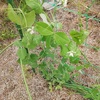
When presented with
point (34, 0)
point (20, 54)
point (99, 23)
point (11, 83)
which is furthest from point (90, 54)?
point (34, 0)

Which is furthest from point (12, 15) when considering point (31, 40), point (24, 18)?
point (31, 40)

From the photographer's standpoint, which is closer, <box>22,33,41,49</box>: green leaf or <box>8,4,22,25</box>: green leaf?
<box>8,4,22,25</box>: green leaf

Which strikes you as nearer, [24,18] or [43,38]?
[24,18]

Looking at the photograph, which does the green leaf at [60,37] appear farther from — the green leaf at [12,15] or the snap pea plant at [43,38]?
the green leaf at [12,15]

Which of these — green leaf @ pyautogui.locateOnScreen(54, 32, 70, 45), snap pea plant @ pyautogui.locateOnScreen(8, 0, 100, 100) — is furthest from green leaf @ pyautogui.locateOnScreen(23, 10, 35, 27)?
green leaf @ pyautogui.locateOnScreen(54, 32, 70, 45)

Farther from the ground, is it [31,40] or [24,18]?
[24,18]

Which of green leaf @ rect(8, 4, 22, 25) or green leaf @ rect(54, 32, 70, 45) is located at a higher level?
green leaf @ rect(8, 4, 22, 25)

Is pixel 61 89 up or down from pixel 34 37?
down

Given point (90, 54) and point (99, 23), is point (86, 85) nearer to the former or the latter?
point (90, 54)

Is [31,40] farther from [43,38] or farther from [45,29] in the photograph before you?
[45,29]

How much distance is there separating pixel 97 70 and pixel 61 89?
268mm

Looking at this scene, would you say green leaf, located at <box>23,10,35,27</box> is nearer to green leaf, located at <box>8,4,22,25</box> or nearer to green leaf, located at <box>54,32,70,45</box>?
green leaf, located at <box>8,4,22,25</box>

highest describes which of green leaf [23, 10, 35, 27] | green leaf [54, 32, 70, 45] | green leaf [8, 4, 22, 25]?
green leaf [8, 4, 22, 25]

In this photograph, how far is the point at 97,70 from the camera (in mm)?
1569
